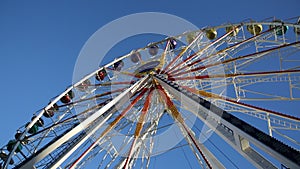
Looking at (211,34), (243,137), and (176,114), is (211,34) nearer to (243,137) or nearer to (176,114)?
(176,114)

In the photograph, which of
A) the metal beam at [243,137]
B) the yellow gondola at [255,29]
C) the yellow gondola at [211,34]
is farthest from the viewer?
the yellow gondola at [211,34]

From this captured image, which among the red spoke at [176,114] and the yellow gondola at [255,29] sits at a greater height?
the yellow gondola at [255,29]

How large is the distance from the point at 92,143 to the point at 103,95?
3.71m

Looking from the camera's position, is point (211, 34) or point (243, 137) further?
point (211, 34)

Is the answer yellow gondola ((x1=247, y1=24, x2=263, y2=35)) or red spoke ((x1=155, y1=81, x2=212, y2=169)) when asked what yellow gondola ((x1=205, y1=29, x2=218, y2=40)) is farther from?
red spoke ((x1=155, y1=81, x2=212, y2=169))

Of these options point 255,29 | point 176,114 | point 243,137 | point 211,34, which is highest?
point 211,34

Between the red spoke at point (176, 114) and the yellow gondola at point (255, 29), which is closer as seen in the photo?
the red spoke at point (176, 114)

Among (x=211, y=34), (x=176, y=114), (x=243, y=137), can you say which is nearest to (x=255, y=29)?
(x=211, y=34)

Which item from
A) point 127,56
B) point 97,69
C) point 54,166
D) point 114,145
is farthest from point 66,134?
point 127,56

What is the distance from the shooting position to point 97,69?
45.1ft

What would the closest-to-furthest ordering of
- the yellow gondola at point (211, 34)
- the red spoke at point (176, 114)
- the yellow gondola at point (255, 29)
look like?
the red spoke at point (176, 114)
the yellow gondola at point (255, 29)
the yellow gondola at point (211, 34)

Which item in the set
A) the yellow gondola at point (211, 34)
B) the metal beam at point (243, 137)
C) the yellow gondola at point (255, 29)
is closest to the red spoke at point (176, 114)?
the metal beam at point (243, 137)

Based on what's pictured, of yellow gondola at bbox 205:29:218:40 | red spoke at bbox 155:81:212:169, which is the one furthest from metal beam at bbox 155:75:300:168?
yellow gondola at bbox 205:29:218:40

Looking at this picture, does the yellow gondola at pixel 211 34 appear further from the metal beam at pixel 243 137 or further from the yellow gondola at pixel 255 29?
the metal beam at pixel 243 137
